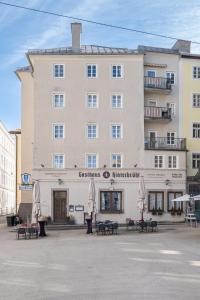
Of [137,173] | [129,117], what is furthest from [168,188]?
[129,117]

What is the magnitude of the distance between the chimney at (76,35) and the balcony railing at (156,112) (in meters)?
8.17

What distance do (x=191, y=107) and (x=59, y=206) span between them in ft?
47.4

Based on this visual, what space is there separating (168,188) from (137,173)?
2.84 metres

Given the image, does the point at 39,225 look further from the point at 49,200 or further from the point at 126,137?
the point at 126,137

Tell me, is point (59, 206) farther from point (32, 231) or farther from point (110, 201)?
point (32, 231)

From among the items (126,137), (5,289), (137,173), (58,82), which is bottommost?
(5,289)

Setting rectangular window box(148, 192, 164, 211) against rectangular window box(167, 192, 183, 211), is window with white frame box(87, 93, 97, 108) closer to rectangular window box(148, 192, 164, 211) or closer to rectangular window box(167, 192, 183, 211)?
rectangular window box(148, 192, 164, 211)

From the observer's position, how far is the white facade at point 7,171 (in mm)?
85875

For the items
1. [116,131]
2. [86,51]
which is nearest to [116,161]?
[116,131]

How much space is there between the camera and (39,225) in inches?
1196

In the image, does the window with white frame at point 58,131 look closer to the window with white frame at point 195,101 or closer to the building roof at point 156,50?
the building roof at point 156,50

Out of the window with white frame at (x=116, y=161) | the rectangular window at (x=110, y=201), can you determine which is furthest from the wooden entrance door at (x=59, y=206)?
the window with white frame at (x=116, y=161)

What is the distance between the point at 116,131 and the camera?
1810 inches

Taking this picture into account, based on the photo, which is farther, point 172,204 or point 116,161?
point 116,161
